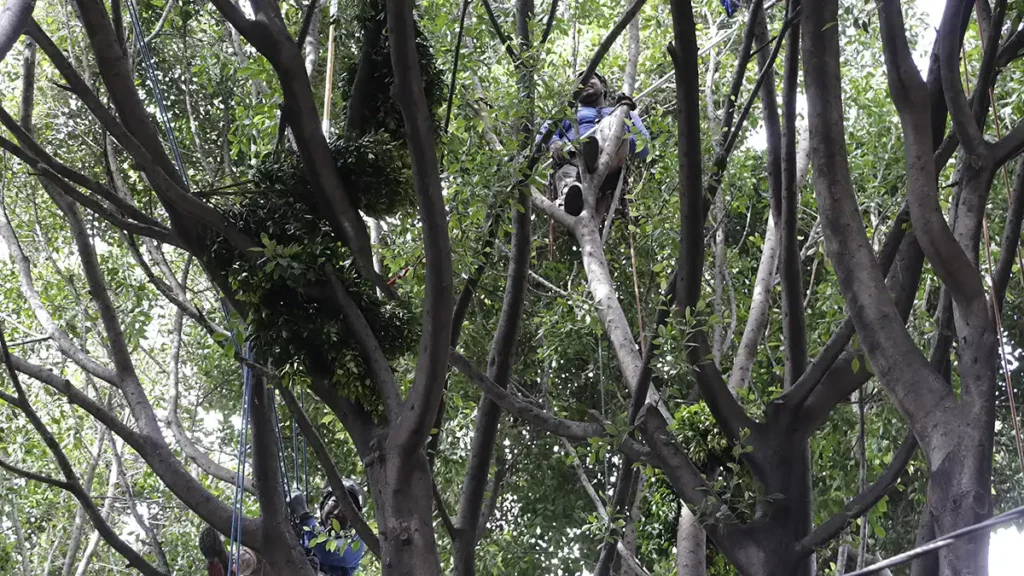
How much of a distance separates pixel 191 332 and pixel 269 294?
237 inches

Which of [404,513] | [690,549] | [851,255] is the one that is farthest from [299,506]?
[851,255]

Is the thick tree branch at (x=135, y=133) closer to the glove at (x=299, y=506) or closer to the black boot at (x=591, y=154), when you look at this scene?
the glove at (x=299, y=506)

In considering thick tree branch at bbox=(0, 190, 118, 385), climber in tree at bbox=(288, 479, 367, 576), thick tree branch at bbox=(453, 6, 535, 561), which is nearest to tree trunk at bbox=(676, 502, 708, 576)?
thick tree branch at bbox=(453, 6, 535, 561)

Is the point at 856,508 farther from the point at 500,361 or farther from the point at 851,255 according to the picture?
the point at 500,361

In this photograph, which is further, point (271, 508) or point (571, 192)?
point (571, 192)

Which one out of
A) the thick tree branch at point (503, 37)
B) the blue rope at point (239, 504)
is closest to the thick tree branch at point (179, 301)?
the blue rope at point (239, 504)

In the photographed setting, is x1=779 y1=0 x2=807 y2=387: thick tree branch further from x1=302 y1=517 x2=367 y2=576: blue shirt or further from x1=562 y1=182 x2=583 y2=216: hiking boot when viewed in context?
x1=302 y1=517 x2=367 y2=576: blue shirt

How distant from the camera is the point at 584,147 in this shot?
507 cm

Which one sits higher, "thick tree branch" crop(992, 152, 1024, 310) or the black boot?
the black boot

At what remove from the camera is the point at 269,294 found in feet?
10.9

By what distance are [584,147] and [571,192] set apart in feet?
0.94

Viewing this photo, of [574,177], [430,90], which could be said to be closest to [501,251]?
[574,177]

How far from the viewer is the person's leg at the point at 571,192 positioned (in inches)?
207

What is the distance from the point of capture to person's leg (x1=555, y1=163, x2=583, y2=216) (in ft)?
17.3
